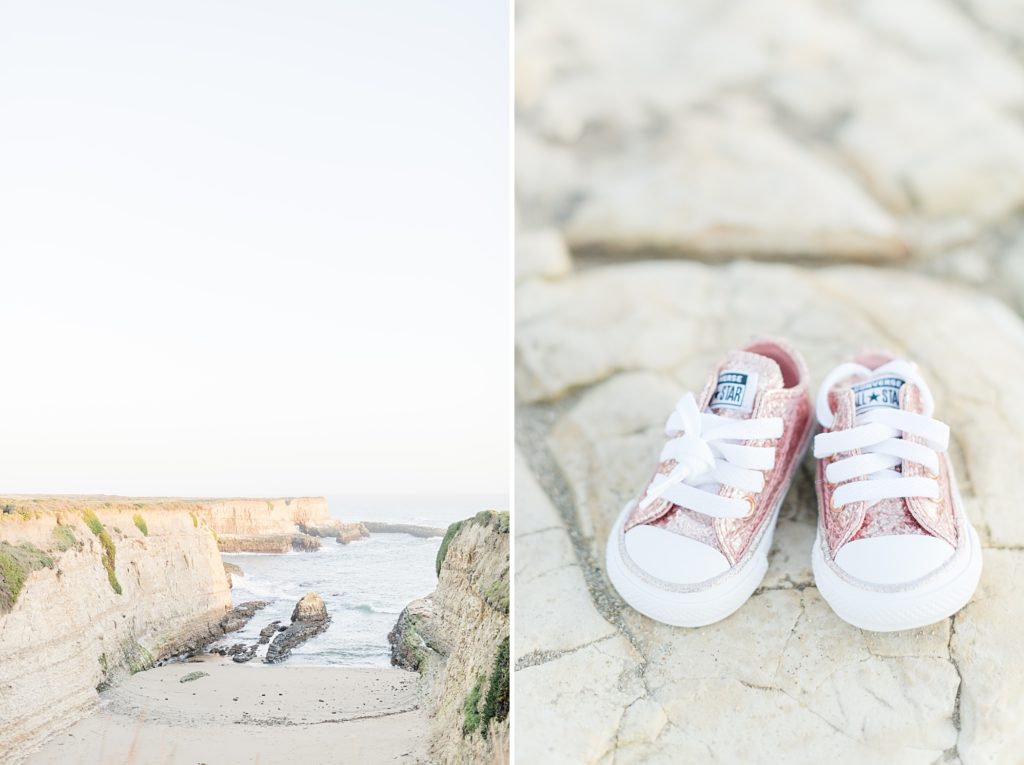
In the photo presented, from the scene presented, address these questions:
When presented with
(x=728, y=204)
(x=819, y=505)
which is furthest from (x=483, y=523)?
(x=728, y=204)

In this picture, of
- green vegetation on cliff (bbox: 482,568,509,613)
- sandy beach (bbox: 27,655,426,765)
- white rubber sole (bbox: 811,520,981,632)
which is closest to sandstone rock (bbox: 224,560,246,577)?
sandy beach (bbox: 27,655,426,765)

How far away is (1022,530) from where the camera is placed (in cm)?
144

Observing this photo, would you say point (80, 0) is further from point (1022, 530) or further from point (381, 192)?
point (1022, 530)

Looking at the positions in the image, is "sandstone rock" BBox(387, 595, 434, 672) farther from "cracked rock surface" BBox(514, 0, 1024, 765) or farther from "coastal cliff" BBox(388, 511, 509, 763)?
"cracked rock surface" BBox(514, 0, 1024, 765)

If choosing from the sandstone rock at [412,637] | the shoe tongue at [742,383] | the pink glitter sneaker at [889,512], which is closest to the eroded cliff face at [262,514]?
the sandstone rock at [412,637]

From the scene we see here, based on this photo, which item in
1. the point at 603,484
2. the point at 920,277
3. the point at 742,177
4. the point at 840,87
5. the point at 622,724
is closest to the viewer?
the point at 622,724

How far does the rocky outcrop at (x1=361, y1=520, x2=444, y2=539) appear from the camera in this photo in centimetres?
150

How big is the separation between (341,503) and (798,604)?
0.75 meters

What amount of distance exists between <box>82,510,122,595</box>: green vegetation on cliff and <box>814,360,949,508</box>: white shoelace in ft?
3.51

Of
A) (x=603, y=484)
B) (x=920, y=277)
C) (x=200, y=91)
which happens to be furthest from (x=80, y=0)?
(x=920, y=277)

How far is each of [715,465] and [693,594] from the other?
20 cm

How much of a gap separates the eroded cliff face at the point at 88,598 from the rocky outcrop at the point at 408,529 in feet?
0.85

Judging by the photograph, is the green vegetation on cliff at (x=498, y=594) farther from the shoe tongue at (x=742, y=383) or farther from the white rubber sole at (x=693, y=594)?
the shoe tongue at (x=742, y=383)

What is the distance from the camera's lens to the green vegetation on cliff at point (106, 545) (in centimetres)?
136
